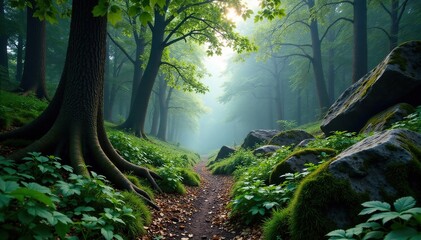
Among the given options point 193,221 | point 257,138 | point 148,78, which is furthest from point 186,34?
point 193,221

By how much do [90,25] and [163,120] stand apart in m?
23.3

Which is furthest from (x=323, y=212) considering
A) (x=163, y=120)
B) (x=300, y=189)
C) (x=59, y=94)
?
(x=163, y=120)

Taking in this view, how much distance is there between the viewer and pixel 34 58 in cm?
1131

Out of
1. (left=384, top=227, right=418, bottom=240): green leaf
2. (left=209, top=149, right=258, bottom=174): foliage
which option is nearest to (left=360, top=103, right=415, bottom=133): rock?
(left=209, top=149, right=258, bottom=174): foliage

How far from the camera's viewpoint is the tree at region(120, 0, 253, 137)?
11945 mm

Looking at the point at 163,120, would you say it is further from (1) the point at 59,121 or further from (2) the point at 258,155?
(1) the point at 59,121

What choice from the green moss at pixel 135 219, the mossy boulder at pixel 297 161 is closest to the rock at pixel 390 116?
the mossy boulder at pixel 297 161

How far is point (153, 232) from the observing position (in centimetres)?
421

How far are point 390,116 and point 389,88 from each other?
3.90ft

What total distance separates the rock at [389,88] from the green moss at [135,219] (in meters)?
7.25

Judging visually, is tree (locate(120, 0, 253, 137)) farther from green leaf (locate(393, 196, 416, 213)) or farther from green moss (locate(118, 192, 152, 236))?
green leaf (locate(393, 196, 416, 213))

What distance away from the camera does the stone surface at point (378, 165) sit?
315 cm

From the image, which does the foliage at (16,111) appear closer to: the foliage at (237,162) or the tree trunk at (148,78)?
the tree trunk at (148,78)

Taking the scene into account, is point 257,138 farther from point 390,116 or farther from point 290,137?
point 390,116
